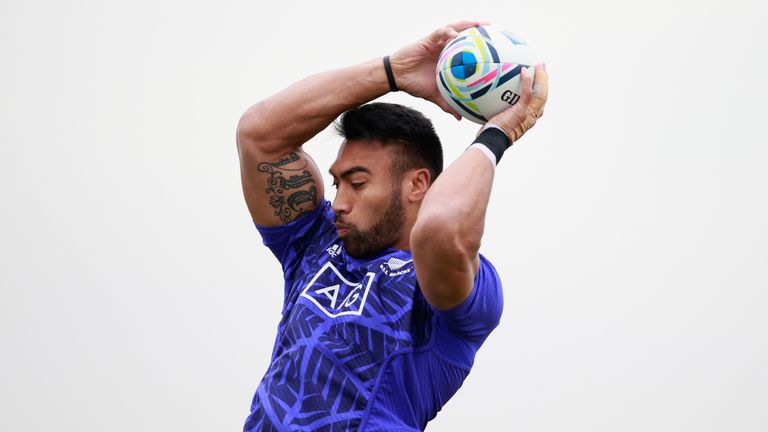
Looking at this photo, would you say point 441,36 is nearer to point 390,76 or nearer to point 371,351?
point 390,76

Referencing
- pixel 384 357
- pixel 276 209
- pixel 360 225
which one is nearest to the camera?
pixel 384 357

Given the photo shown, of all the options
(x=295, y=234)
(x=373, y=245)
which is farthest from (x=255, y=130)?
(x=373, y=245)

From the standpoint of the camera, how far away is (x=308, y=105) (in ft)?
11.4

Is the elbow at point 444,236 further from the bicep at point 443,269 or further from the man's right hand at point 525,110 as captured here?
the man's right hand at point 525,110

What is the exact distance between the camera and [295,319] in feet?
10.9

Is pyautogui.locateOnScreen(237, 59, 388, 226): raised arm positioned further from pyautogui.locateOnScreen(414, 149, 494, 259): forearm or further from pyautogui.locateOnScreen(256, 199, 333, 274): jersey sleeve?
pyautogui.locateOnScreen(414, 149, 494, 259): forearm

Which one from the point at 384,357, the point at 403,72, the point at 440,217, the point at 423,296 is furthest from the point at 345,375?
the point at 403,72

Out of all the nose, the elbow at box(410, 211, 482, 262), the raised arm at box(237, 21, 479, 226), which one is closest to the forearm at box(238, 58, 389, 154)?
the raised arm at box(237, 21, 479, 226)

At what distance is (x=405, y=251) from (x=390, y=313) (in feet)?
0.95

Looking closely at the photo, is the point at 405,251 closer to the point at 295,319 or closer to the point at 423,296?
the point at 423,296

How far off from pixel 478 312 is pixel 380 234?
0.48 m

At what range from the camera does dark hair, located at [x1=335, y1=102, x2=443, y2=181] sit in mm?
3475

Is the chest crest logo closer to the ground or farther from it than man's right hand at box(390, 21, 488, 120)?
closer to the ground

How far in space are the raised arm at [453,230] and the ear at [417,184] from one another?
17.4 inches
